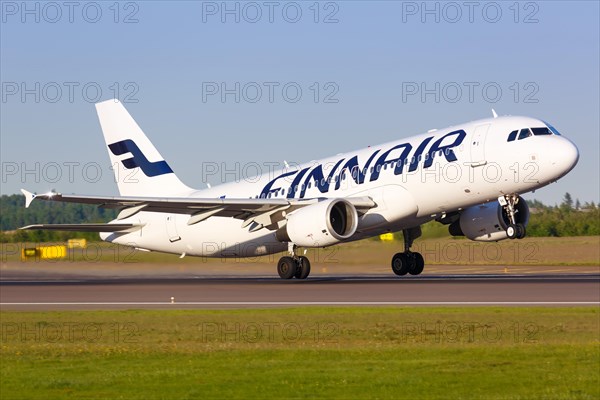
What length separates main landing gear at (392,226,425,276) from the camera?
137ft

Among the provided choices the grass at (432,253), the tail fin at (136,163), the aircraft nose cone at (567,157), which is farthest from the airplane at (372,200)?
the grass at (432,253)

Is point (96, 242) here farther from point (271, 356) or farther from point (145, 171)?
point (271, 356)

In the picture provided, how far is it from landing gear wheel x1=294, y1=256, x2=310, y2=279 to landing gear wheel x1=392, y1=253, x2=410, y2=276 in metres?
4.77

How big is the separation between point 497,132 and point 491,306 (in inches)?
442

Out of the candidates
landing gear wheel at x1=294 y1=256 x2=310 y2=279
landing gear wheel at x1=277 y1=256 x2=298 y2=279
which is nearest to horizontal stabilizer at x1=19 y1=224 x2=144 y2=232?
landing gear wheel at x1=277 y1=256 x2=298 y2=279

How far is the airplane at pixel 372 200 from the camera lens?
113ft

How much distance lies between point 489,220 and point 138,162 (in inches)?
660

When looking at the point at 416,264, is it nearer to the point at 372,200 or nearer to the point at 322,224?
the point at 372,200

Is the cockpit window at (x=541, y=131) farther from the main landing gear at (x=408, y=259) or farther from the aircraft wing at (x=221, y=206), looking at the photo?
the main landing gear at (x=408, y=259)

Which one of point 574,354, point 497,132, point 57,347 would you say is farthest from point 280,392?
point 497,132

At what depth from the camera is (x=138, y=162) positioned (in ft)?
153

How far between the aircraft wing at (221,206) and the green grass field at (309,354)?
12.7 metres

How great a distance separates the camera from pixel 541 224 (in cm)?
6059

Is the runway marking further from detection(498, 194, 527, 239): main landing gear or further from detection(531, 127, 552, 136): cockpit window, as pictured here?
detection(531, 127, 552, 136): cockpit window
